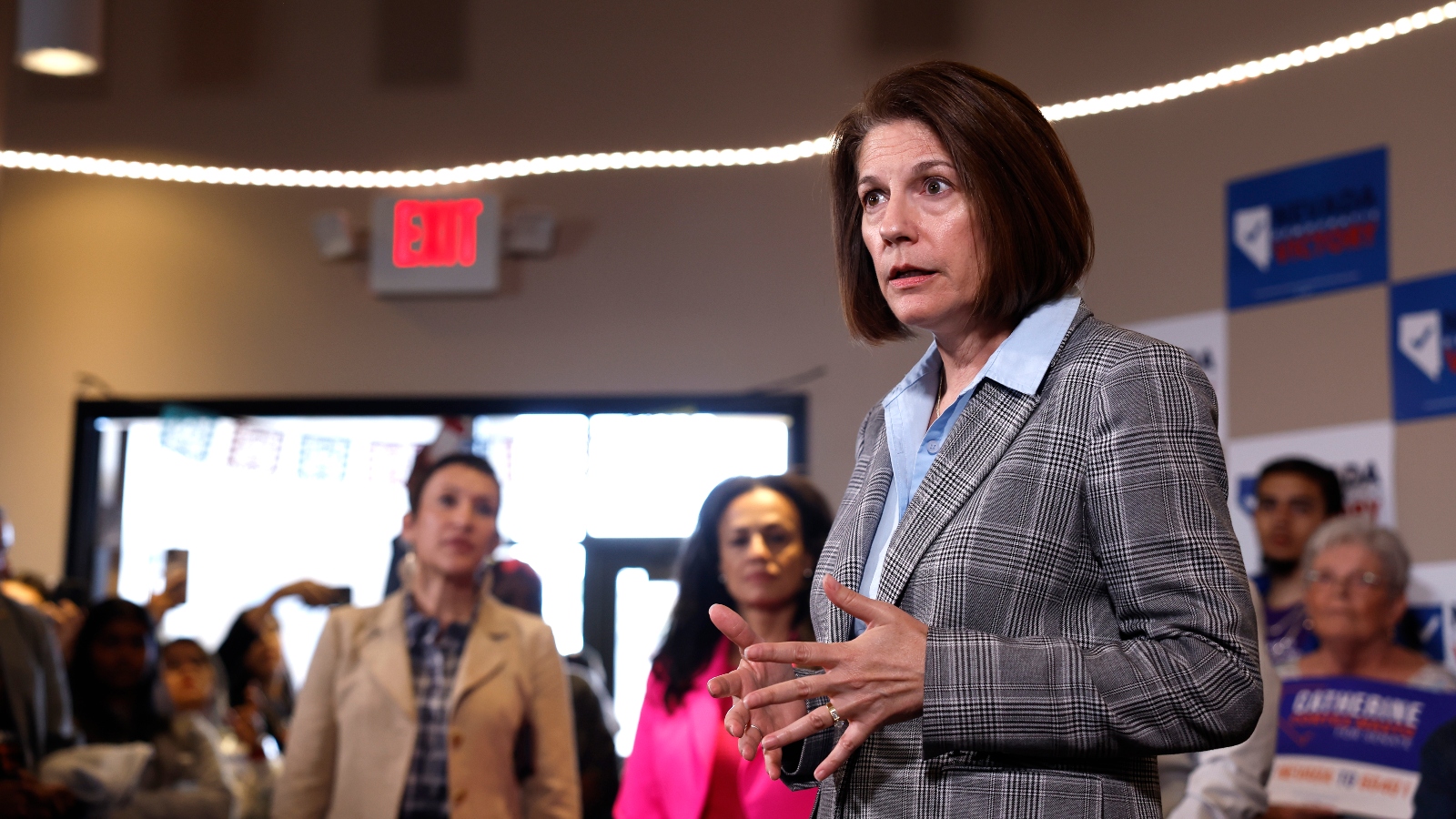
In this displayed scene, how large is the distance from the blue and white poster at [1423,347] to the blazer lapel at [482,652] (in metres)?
2.77

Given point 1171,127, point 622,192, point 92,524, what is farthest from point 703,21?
point 92,524

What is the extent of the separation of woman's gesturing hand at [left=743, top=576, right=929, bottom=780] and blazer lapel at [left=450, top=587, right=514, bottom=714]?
2.17m

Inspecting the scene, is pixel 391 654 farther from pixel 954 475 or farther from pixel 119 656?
pixel 954 475

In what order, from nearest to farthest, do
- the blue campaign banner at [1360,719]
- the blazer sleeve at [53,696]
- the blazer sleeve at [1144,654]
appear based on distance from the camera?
the blazer sleeve at [1144,654] < the blue campaign banner at [1360,719] < the blazer sleeve at [53,696]

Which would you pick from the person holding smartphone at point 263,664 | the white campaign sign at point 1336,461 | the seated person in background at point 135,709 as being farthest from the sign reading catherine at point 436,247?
the white campaign sign at point 1336,461

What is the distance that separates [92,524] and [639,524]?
2.39m

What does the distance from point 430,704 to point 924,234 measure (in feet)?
7.31

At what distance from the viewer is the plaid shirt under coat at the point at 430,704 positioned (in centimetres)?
300

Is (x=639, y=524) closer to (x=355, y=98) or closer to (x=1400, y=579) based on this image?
(x=355, y=98)

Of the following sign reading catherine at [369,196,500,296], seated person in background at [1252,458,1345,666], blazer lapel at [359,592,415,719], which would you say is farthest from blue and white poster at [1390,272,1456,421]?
sign reading catherine at [369,196,500,296]

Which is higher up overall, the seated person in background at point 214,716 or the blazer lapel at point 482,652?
the blazer lapel at point 482,652

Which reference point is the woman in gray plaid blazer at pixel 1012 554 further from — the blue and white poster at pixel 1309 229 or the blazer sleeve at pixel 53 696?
the blue and white poster at pixel 1309 229

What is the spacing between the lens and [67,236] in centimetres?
601

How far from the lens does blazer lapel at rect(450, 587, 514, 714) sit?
121 inches
